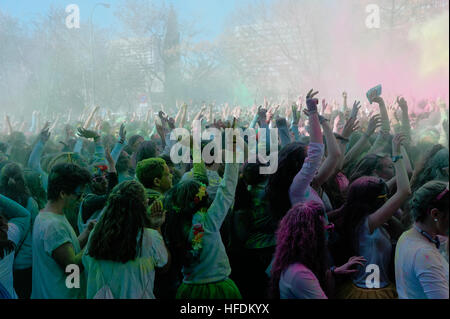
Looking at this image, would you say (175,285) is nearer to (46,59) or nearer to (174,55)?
(174,55)

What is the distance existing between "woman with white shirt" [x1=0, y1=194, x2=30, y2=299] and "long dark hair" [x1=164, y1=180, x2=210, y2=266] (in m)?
0.87

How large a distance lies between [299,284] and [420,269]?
52 cm

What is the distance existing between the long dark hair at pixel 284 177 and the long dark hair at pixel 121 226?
0.82 metres

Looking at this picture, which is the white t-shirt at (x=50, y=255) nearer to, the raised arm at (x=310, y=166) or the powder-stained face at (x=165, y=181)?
the powder-stained face at (x=165, y=181)

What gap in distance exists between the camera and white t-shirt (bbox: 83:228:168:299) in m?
1.96

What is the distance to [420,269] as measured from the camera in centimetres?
178

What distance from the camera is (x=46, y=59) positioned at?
31.1 ft

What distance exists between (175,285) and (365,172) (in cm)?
152

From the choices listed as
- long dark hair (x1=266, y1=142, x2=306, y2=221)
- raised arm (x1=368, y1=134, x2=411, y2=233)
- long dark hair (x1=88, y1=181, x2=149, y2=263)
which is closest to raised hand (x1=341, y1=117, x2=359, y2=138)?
long dark hair (x1=266, y1=142, x2=306, y2=221)

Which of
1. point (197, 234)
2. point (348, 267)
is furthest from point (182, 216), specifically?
point (348, 267)

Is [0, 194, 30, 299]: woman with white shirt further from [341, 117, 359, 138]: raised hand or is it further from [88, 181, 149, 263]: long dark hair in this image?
[341, 117, 359, 138]: raised hand

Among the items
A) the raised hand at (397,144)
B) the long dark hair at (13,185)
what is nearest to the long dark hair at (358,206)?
the raised hand at (397,144)

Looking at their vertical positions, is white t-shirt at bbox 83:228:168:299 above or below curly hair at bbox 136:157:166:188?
below

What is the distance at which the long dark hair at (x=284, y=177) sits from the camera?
2.48 metres
